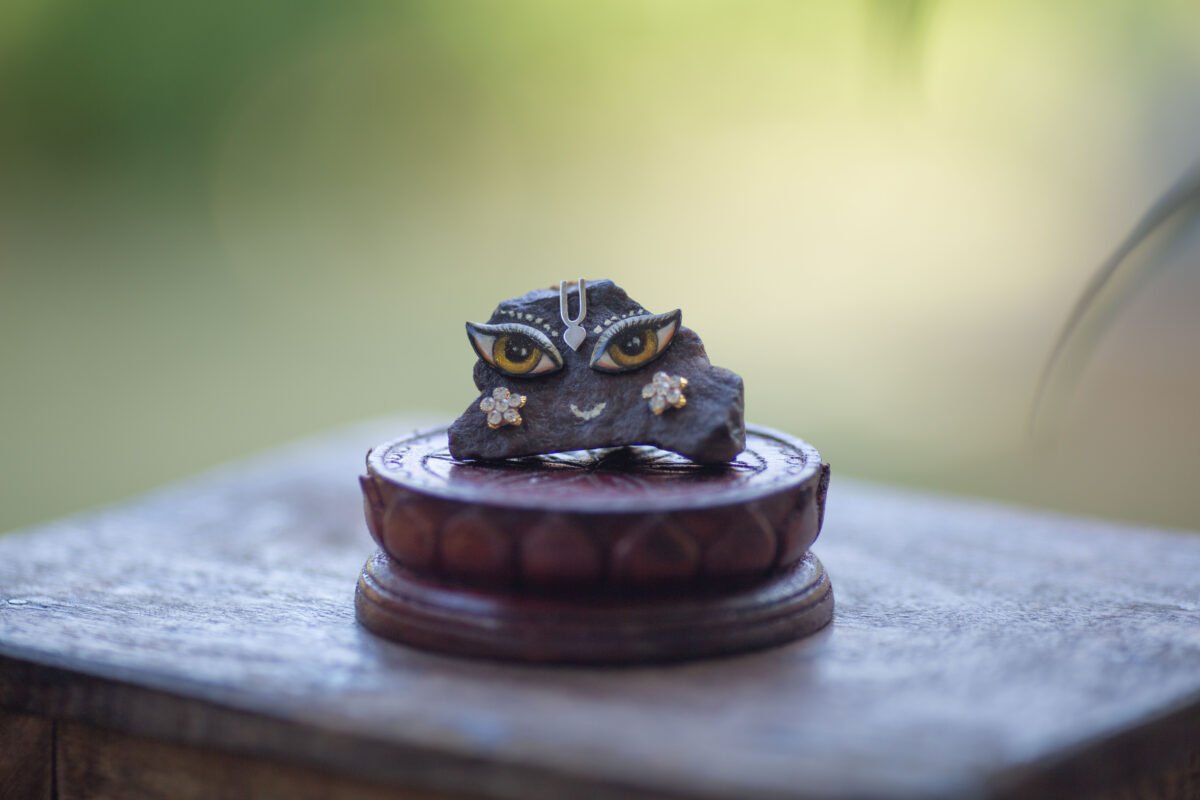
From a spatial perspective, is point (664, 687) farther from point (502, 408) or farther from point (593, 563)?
point (502, 408)

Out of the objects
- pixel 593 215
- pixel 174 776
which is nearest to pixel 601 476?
pixel 174 776

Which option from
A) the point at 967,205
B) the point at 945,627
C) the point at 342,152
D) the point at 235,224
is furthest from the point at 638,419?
the point at 235,224

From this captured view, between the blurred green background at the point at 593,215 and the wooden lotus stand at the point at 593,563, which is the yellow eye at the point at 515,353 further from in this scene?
the blurred green background at the point at 593,215

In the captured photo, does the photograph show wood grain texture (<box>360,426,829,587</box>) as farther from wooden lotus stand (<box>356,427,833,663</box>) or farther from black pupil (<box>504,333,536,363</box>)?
black pupil (<box>504,333,536,363</box>)

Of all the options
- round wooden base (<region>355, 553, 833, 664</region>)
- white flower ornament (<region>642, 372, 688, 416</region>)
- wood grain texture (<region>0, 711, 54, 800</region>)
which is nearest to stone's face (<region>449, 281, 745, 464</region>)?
white flower ornament (<region>642, 372, 688, 416</region>)

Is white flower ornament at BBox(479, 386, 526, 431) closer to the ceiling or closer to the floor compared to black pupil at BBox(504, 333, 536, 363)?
closer to the floor

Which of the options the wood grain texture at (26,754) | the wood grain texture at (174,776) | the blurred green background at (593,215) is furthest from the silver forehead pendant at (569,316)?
the blurred green background at (593,215)
